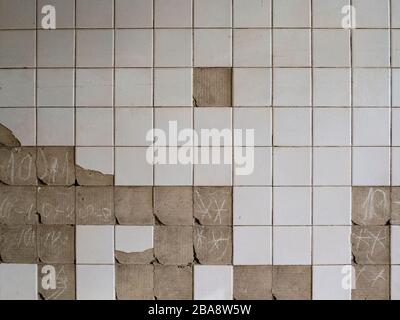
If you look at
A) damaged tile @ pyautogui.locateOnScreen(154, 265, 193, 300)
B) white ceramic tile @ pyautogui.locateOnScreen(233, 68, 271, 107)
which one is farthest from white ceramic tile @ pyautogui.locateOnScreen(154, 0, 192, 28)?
damaged tile @ pyautogui.locateOnScreen(154, 265, 193, 300)

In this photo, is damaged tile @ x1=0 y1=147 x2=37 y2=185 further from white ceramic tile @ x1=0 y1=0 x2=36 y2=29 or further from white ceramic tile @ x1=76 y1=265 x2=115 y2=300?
white ceramic tile @ x1=0 y1=0 x2=36 y2=29

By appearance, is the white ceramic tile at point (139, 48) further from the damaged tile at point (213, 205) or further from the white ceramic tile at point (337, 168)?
the white ceramic tile at point (337, 168)

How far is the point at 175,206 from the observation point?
2.14m

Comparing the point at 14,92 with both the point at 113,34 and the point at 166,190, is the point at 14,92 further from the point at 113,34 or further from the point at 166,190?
the point at 166,190

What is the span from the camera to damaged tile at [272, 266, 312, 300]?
214 cm

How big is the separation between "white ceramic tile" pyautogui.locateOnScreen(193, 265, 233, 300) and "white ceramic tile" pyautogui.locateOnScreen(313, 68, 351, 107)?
3.82 feet

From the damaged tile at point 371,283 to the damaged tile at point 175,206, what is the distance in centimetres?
105

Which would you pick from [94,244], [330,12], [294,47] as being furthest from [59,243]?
[330,12]

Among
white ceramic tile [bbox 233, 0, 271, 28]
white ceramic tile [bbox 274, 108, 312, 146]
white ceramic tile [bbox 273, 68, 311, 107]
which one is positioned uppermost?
white ceramic tile [bbox 233, 0, 271, 28]

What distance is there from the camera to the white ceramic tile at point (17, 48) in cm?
216

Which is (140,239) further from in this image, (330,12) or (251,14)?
(330,12)

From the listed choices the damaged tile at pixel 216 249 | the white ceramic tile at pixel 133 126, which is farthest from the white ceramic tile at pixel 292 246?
the white ceramic tile at pixel 133 126

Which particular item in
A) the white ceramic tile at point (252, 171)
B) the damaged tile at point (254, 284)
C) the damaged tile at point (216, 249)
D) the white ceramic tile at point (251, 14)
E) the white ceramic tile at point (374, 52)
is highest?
the white ceramic tile at point (251, 14)
